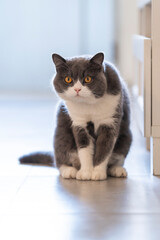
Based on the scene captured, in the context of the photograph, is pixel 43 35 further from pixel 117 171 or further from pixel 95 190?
pixel 95 190

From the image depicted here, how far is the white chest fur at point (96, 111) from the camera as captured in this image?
191 cm

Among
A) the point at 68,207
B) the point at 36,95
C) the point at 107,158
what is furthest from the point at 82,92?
the point at 36,95

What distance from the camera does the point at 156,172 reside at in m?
1.99

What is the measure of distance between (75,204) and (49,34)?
11.6 feet

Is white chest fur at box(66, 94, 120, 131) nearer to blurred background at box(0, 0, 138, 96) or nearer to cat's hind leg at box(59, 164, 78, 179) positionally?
cat's hind leg at box(59, 164, 78, 179)

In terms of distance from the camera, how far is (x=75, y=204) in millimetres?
1616

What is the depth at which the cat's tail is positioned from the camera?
2.22 metres

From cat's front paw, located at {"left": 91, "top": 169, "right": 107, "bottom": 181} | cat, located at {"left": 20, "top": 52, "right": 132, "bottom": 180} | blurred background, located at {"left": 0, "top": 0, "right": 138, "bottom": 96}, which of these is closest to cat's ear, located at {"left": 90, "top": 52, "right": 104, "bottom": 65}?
cat, located at {"left": 20, "top": 52, "right": 132, "bottom": 180}

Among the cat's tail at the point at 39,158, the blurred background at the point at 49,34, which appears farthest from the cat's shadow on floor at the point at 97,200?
the blurred background at the point at 49,34

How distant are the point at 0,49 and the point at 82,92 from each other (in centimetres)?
331

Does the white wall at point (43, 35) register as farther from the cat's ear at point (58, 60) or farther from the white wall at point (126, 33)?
the cat's ear at point (58, 60)

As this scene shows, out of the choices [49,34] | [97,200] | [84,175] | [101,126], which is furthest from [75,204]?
[49,34]

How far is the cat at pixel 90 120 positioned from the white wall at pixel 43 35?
2.88m

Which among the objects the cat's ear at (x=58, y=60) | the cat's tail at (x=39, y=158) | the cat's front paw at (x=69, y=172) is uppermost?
the cat's ear at (x=58, y=60)
